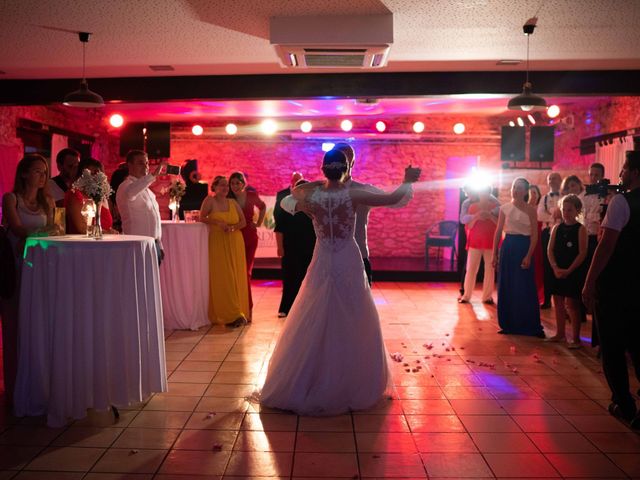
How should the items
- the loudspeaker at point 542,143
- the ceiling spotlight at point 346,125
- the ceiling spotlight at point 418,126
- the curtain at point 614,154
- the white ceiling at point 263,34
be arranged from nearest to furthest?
the white ceiling at point 263,34
the curtain at point 614,154
the loudspeaker at point 542,143
the ceiling spotlight at point 418,126
the ceiling spotlight at point 346,125

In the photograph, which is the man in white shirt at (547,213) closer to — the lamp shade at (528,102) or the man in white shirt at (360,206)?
the lamp shade at (528,102)

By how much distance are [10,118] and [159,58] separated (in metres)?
3.40

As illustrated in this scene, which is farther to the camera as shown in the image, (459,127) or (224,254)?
(459,127)

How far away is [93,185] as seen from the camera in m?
3.80

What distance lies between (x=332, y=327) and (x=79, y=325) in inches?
56.1

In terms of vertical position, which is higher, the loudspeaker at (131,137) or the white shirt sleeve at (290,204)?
the loudspeaker at (131,137)

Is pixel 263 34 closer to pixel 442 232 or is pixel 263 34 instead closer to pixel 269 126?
pixel 269 126

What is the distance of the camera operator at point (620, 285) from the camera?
338 centimetres

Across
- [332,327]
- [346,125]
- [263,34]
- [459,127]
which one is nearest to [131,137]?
[346,125]

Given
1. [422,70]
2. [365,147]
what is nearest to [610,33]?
[422,70]

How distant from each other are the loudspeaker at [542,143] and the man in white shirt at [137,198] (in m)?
7.74

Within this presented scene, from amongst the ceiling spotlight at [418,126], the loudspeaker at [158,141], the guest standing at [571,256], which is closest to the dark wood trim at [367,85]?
the guest standing at [571,256]

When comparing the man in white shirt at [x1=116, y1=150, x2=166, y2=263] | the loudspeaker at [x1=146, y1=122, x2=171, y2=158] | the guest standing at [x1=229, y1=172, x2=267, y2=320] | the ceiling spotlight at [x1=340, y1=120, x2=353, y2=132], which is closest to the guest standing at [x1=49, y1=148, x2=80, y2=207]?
the man in white shirt at [x1=116, y1=150, x2=166, y2=263]

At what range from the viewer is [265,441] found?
3.25 meters
